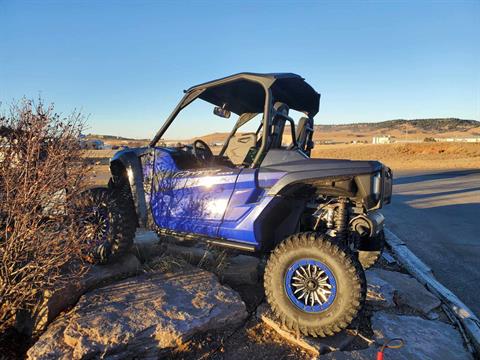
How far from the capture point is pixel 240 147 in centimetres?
408

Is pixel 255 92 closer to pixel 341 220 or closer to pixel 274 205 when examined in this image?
pixel 274 205

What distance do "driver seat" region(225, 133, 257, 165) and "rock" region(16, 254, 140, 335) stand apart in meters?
1.66

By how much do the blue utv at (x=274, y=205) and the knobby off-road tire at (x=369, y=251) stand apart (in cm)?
1

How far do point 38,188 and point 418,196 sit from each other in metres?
10.3

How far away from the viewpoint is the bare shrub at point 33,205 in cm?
283

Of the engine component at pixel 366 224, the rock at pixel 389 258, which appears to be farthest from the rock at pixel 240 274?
the rock at pixel 389 258

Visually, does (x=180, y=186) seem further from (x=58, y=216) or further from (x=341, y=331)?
(x=341, y=331)

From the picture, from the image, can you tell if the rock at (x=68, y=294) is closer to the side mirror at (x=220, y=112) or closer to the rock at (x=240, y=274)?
the rock at (x=240, y=274)

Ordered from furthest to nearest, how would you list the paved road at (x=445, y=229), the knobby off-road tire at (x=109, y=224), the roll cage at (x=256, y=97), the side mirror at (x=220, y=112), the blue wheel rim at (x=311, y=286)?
the side mirror at (x=220, y=112), the paved road at (x=445, y=229), the knobby off-road tire at (x=109, y=224), the roll cage at (x=256, y=97), the blue wheel rim at (x=311, y=286)

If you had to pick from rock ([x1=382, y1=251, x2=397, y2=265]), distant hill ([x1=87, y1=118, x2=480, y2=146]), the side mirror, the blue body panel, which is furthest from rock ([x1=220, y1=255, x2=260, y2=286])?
distant hill ([x1=87, y1=118, x2=480, y2=146])

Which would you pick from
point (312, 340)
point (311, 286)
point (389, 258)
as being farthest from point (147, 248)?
point (389, 258)

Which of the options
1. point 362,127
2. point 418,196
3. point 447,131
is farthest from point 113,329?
point 362,127

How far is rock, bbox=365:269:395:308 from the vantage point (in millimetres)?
3592

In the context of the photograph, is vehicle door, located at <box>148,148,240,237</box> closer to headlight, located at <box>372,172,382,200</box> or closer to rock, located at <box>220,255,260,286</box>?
rock, located at <box>220,255,260,286</box>
